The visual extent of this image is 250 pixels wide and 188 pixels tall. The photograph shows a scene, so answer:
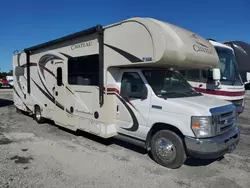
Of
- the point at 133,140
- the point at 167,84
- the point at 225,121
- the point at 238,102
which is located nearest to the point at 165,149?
the point at 133,140

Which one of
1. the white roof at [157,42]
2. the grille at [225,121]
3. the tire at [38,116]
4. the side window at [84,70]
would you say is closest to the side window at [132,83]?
the white roof at [157,42]

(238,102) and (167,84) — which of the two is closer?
(167,84)

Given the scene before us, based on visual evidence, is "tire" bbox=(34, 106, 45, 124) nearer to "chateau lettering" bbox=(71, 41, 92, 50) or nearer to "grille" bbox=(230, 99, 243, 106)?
"chateau lettering" bbox=(71, 41, 92, 50)

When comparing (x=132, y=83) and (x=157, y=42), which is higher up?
(x=157, y=42)

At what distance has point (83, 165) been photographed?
479 cm

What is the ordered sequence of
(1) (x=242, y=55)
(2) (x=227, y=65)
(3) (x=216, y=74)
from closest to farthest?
(3) (x=216, y=74) < (2) (x=227, y=65) < (1) (x=242, y=55)

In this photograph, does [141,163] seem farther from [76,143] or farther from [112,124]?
[76,143]

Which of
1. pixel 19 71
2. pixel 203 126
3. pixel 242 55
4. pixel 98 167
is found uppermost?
pixel 242 55

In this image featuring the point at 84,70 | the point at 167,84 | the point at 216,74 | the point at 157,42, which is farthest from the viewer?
the point at 216,74

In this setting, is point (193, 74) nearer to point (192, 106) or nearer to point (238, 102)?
point (238, 102)

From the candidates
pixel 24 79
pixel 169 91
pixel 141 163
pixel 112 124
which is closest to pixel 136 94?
pixel 169 91

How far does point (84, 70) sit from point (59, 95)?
5.24 feet

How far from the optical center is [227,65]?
27.6 feet

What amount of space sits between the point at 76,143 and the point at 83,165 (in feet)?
5.35
